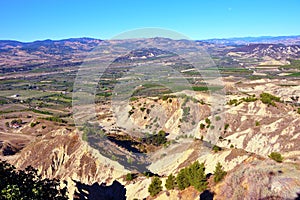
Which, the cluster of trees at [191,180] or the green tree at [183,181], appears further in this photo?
the green tree at [183,181]

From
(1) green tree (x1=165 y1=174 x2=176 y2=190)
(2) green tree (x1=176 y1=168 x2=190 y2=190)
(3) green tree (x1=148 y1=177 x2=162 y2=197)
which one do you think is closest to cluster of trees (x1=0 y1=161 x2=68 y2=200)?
(2) green tree (x1=176 y1=168 x2=190 y2=190)

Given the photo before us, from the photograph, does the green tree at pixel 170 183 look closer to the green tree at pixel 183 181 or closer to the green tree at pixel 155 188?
the green tree at pixel 155 188

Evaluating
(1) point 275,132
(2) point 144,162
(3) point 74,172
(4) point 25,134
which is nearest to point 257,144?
(1) point 275,132

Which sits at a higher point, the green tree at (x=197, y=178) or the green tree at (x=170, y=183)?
the green tree at (x=197, y=178)

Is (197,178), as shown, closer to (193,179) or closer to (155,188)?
(193,179)

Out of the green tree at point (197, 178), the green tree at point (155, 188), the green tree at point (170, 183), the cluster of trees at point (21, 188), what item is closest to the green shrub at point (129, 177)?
the green tree at point (155, 188)

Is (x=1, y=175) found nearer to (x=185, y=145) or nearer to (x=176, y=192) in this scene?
(x=176, y=192)

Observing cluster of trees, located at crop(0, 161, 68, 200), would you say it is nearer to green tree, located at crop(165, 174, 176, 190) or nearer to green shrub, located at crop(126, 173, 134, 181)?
green tree, located at crop(165, 174, 176, 190)

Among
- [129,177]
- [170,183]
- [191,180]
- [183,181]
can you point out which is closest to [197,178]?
[191,180]
